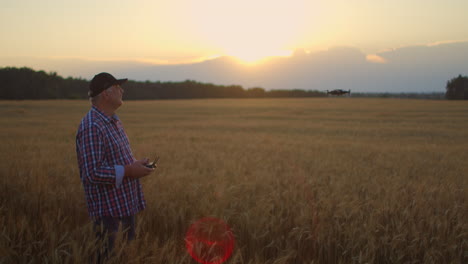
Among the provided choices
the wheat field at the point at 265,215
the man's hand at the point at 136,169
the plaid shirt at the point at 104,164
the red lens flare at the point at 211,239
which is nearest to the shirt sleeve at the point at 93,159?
the plaid shirt at the point at 104,164

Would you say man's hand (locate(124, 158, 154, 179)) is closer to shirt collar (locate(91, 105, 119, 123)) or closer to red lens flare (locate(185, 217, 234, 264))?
shirt collar (locate(91, 105, 119, 123))

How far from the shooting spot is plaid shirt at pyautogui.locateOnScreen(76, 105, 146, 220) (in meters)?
2.76

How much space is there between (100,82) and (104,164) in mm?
696

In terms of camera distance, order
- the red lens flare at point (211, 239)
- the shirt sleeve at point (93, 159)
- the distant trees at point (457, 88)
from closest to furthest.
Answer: the shirt sleeve at point (93, 159)
the red lens flare at point (211, 239)
the distant trees at point (457, 88)

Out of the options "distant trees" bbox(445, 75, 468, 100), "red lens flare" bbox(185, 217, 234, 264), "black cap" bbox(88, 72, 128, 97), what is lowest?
"red lens flare" bbox(185, 217, 234, 264)

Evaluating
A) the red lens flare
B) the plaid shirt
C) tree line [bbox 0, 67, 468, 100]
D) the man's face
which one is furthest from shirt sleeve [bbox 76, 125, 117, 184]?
tree line [bbox 0, 67, 468, 100]

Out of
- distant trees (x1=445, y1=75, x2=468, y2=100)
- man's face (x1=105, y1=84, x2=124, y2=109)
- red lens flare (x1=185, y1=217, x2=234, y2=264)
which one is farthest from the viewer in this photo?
distant trees (x1=445, y1=75, x2=468, y2=100)

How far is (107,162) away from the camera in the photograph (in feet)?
9.73

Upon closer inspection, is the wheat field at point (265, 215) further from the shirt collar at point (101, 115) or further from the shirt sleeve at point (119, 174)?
the shirt collar at point (101, 115)

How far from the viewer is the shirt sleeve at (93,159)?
8.98ft

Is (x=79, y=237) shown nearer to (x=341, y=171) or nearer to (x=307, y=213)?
(x=307, y=213)

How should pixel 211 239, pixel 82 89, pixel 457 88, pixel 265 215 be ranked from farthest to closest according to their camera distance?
1. pixel 82 89
2. pixel 457 88
3. pixel 265 215
4. pixel 211 239

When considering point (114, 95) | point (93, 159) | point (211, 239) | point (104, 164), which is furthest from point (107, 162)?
point (211, 239)

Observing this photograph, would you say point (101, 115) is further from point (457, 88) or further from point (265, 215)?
point (457, 88)
